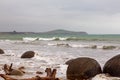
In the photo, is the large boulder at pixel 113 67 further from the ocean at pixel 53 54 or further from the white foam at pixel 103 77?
the ocean at pixel 53 54

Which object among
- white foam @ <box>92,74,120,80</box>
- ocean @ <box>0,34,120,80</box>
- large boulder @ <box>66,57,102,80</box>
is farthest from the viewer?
ocean @ <box>0,34,120,80</box>

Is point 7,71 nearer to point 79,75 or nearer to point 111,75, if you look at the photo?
point 79,75

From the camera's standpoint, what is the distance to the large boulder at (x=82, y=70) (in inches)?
500

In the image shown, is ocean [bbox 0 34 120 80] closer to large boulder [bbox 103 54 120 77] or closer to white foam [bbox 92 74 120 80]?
white foam [bbox 92 74 120 80]

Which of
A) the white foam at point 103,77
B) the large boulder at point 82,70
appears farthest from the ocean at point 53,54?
the large boulder at point 82,70

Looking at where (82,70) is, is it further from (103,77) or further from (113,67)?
(113,67)

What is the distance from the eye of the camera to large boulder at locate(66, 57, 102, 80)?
12.7 m

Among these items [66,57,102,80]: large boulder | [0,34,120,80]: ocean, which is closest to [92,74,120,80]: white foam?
[0,34,120,80]: ocean

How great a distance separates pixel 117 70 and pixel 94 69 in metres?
0.95

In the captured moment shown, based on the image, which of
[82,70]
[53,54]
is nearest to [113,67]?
[82,70]

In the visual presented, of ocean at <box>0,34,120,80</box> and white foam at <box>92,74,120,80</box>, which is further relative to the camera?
ocean at <box>0,34,120,80</box>

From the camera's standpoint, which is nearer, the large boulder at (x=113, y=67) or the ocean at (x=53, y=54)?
the large boulder at (x=113, y=67)

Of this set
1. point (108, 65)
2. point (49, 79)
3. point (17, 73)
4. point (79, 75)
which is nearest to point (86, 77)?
point (79, 75)

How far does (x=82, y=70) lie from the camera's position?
12766 millimetres
